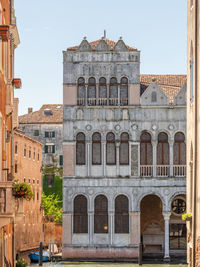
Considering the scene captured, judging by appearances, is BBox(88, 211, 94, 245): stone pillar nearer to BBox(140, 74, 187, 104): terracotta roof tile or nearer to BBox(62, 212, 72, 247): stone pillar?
BBox(62, 212, 72, 247): stone pillar

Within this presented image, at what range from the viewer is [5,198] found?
15.1 m

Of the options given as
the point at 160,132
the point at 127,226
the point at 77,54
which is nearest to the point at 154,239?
the point at 127,226

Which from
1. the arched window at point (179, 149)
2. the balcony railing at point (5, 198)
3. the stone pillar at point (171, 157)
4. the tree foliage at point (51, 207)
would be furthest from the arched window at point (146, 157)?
the balcony railing at point (5, 198)

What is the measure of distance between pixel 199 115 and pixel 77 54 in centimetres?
2274

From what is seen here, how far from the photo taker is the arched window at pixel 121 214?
134 feet

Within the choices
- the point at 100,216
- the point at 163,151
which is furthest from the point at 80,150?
the point at 163,151

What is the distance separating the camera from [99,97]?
41531 mm

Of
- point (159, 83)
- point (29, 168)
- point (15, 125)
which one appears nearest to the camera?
point (15, 125)

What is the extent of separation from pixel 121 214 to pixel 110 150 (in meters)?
3.37

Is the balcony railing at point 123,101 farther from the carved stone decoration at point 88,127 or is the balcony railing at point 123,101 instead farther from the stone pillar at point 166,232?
the stone pillar at point 166,232

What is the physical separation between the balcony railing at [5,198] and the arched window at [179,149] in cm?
2645

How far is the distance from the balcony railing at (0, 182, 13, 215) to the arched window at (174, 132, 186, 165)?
26.5m

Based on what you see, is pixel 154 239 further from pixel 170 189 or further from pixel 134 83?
pixel 134 83

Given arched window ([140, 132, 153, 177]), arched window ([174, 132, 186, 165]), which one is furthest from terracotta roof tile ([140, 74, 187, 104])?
arched window ([140, 132, 153, 177])
